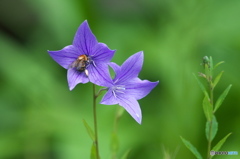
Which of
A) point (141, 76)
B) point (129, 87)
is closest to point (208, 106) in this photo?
point (129, 87)

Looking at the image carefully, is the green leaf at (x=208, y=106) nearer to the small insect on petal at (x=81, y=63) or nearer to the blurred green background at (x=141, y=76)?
the small insect on petal at (x=81, y=63)

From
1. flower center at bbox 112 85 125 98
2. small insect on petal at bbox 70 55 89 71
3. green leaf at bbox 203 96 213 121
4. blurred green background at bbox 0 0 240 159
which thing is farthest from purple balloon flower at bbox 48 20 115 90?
blurred green background at bbox 0 0 240 159

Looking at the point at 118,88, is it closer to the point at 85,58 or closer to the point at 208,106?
the point at 85,58

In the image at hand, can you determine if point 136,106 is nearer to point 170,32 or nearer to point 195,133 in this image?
point 195,133

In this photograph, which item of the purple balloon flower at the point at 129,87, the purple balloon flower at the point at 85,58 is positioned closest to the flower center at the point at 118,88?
the purple balloon flower at the point at 129,87

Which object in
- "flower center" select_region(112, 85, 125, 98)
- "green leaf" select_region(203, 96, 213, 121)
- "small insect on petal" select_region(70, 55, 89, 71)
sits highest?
"small insect on petal" select_region(70, 55, 89, 71)

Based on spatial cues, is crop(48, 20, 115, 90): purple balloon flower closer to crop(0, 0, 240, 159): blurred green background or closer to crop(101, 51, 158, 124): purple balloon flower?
crop(101, 51, 158, 124): purple balloon flower
